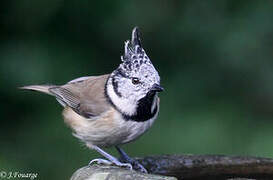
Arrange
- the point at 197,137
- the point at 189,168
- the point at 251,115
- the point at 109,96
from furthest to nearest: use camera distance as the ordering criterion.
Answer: the point at 251,115 < the point at 197,137 < the point at 109,96 < the point at 189,168

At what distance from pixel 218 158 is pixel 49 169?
1.98 metres

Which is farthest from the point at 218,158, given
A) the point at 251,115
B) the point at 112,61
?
the point at 112,61

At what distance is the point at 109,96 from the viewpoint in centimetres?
415

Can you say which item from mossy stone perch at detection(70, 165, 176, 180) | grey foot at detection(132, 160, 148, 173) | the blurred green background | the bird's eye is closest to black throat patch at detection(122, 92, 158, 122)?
the bird's eye

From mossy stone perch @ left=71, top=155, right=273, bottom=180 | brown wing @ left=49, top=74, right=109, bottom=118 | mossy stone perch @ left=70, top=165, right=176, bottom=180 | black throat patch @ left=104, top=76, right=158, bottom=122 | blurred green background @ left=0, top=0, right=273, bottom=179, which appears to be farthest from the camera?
blurred green background @ left=0, top=0, right=273, bottom=179

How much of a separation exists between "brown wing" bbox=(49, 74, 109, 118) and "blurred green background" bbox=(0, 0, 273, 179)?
0.82m

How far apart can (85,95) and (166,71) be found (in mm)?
1651

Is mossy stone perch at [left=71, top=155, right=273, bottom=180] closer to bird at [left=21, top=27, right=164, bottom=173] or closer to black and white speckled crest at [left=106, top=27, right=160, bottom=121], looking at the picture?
bird at [left=21, top=27, right=164, bottom=173]

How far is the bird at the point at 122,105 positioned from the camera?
3812 mm

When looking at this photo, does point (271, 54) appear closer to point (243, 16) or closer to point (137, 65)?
point (243, 16)

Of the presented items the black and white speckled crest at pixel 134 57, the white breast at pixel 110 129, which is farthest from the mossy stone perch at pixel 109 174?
the black and white speckled crest at pixel 134 57

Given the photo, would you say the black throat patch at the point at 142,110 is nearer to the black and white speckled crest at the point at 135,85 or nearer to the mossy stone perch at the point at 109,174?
the black and white speckled crest at the point at 135,85

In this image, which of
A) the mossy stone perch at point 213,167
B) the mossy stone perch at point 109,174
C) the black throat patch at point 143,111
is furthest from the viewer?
the black throat patch at point 143,111

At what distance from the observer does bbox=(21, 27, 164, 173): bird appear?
381cm
